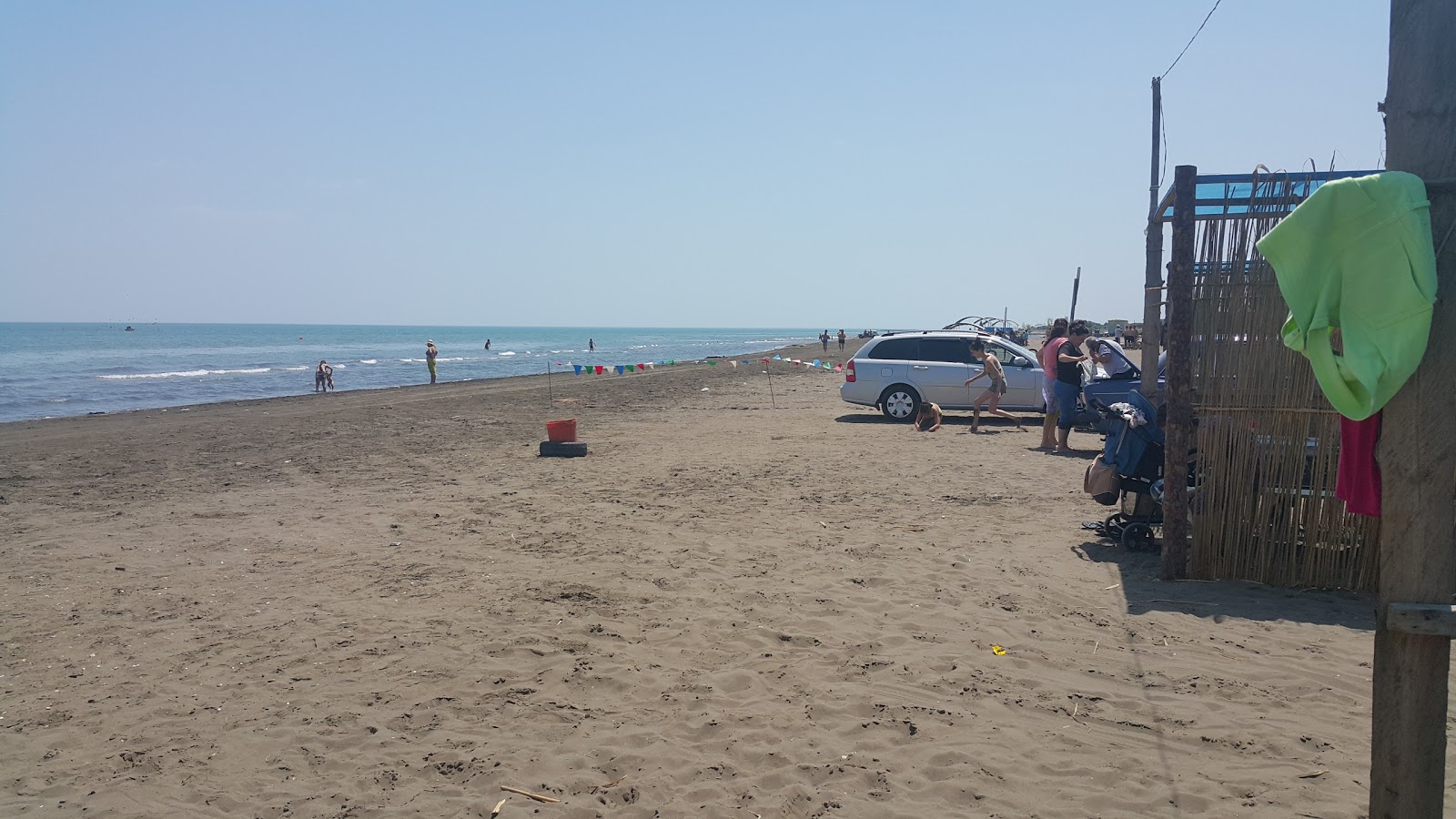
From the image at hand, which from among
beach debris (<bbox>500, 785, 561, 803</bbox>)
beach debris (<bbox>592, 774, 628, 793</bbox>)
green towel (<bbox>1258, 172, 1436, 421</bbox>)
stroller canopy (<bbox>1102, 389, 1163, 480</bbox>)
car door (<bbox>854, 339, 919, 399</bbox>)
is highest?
green towel (<bbox>1258, 172, 1436, 421</bbox>)

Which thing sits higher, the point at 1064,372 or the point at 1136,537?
the point at 1064,372

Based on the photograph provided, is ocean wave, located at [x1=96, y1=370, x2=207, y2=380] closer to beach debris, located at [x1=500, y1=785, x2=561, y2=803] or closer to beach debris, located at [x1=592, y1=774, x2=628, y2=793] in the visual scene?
beach debris, located at [x1=500, y1=785, x2=561, y2=803]

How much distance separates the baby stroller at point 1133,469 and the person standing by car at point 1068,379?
516cm

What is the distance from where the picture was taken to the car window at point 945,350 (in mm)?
16875

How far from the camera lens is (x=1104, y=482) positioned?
23.4 feet

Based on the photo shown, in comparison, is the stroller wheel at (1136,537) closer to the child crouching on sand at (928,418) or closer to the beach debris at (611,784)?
the beach debris at (611,784)

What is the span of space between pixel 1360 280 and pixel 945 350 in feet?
47.8

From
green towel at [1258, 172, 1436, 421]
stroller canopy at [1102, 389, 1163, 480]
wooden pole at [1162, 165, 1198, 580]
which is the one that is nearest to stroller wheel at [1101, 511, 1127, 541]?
stroller canopy at [1102, 389, 1163, 480]

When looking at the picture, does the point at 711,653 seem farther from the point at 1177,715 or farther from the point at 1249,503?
the point at 1249,503

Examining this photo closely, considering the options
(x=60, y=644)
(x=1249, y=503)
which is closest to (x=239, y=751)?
(x=60, y=644)

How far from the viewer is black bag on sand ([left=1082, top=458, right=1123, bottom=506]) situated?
7113 mm

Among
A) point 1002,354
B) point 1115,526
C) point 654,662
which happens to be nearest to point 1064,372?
point 1002,354

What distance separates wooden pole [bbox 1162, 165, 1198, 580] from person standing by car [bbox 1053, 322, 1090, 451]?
620 cm

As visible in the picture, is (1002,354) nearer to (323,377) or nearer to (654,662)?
(654,662)
